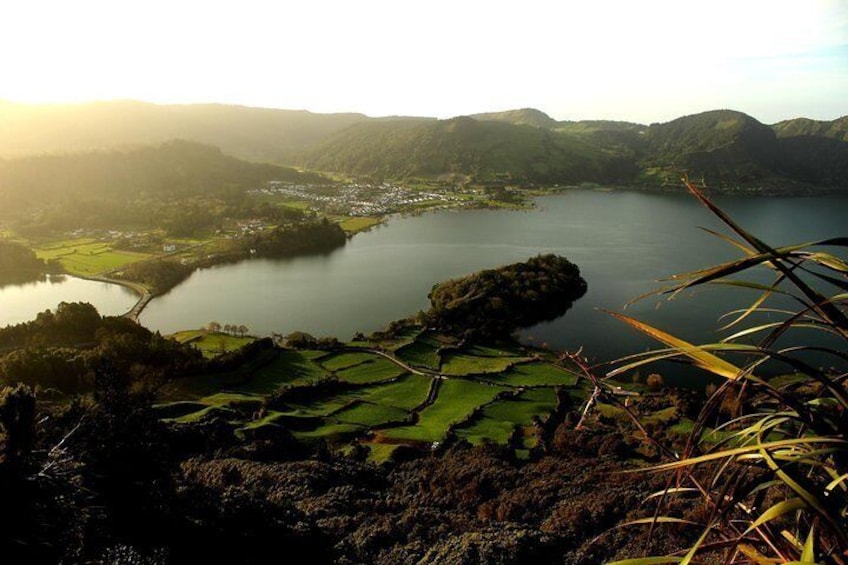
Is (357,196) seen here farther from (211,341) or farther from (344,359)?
A: (344,359)

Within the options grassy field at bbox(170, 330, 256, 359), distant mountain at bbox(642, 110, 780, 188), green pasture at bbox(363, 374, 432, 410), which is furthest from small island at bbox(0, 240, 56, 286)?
distant mountain at bbox(642, 110, 780, 188)

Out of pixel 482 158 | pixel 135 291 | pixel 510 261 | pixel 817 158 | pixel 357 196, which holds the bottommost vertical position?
pixel 135 291

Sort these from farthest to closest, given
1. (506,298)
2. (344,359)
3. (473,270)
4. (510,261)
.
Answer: (510,261) → (473,270) → (506,298) → (344,359)

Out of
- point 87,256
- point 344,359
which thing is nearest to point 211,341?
point 344,359

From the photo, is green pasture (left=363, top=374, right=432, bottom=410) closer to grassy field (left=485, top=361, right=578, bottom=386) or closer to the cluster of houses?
grassy field (left=485, top=361, right=578, bottom=386)

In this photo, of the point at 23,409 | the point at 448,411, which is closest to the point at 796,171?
the point at 448,411

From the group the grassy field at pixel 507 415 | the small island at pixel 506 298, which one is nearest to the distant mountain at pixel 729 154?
the small island at pixel 506 298

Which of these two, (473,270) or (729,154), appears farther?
(729,154)

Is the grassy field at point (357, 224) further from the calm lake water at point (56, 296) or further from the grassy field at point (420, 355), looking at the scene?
the grassy field at point (420, 355)
